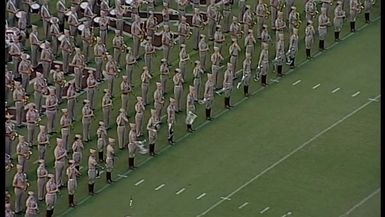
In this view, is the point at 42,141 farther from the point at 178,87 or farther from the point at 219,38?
the point at 219,38

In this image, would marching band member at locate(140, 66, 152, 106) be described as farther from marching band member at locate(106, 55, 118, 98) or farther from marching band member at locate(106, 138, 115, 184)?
marching band member at locate(106, 138, 115, 184)

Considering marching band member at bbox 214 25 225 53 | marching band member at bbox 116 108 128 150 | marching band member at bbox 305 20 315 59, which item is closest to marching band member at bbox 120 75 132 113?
marching band member at bbox 116 108 128 150

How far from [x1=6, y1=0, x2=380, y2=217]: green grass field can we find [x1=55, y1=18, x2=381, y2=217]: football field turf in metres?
0.02

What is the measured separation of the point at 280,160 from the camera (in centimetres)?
2334

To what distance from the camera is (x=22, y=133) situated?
951 inches

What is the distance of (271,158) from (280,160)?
155mm

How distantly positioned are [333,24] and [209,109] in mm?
4220

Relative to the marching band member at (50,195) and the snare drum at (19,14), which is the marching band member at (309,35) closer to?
the snare drum at (19,14)

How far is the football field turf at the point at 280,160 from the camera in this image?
21844 millimetres

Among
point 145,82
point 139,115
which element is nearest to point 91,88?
point 145,82

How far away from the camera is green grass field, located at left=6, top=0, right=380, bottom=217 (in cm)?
2188
